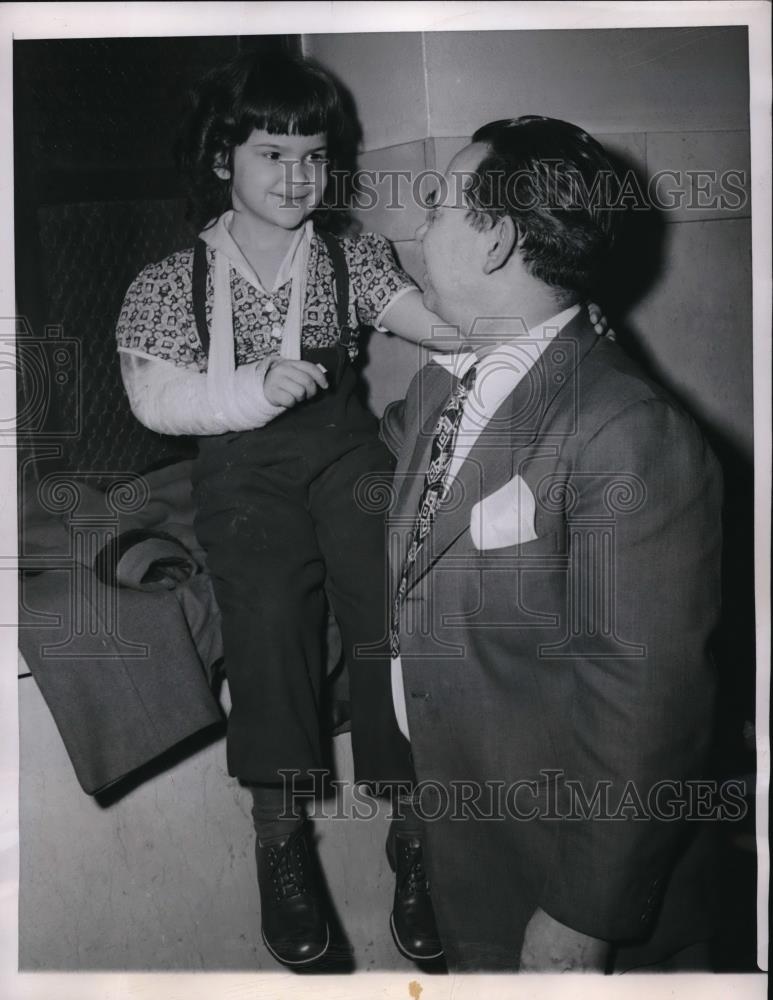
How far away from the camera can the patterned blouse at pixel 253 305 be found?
3.85ft

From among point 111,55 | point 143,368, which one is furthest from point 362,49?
point 143,368

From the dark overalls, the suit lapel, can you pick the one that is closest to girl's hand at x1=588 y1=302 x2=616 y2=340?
the suit lapel

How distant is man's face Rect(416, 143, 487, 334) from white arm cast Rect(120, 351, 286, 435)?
0.71 feet

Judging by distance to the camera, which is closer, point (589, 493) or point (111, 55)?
point (589, 493)

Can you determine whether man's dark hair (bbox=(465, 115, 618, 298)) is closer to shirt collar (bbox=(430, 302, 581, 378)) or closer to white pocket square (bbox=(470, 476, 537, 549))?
shirt collar (bbox=(430, 302, 581, 378))

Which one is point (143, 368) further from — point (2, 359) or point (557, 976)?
point (557, 976)

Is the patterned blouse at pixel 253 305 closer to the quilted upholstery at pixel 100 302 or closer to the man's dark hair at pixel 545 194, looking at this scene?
the quilted upholstery at pixel 100 302

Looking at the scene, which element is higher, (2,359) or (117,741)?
(2,359)

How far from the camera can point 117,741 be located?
3.97ft

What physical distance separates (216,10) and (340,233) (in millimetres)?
311

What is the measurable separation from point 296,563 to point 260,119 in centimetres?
52

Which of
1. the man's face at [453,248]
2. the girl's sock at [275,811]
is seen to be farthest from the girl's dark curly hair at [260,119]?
the girl's sock at [275,811]

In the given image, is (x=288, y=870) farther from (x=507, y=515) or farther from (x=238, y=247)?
(x=238, y=247)

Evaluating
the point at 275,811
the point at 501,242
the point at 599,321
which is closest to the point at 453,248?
the point at 501,242
